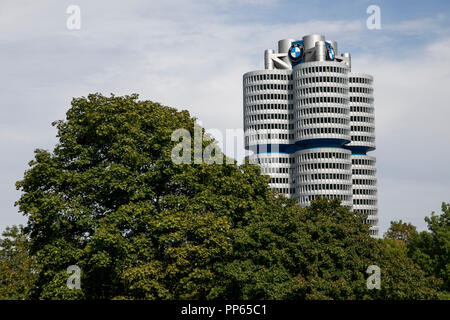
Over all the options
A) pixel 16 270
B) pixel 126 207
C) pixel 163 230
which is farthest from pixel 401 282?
pixel 16 270

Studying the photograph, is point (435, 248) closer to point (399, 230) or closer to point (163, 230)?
point (163, 230)

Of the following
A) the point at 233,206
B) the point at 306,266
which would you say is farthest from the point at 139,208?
the point at 306,266

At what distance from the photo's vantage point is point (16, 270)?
209ft

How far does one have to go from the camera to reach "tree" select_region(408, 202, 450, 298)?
65562 millimetres

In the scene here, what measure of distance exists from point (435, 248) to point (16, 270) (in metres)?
43.2

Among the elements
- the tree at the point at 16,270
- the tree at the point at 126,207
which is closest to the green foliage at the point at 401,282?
the tree at the point at 126,207

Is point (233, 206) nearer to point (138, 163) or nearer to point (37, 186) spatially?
point (138, 163)

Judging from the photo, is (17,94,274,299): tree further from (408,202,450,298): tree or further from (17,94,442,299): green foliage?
(408,202,450,298): tree

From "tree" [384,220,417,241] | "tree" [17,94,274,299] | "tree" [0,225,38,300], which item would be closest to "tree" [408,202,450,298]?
"tree" [17,94,274,299]

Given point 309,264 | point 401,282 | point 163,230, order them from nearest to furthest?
point 401,282
point 309,264
point 163,230

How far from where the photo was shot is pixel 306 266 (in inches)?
1767

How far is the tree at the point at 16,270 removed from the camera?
50312 mm

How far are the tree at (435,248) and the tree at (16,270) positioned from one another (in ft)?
127

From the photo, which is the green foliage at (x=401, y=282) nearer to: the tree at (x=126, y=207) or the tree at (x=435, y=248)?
the tree at (x=126, y=207)
